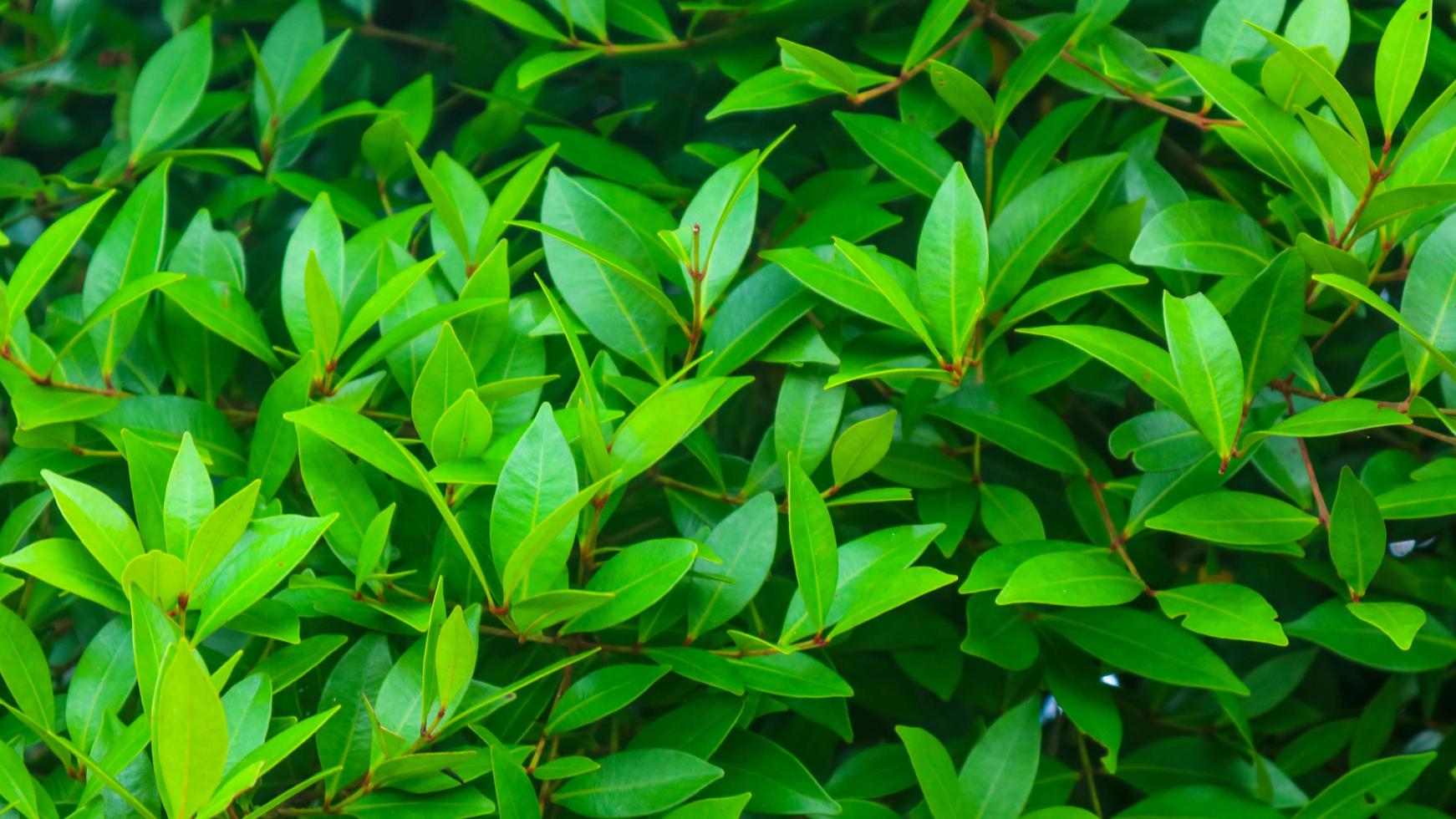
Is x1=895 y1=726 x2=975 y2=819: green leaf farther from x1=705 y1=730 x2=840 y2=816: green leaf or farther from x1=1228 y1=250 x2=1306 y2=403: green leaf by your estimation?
x1=1228 y1=250 x2=1306 y2=403: green leaf

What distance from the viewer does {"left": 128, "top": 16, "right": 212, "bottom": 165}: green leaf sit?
0.92 m

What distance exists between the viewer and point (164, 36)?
1328 millimetres

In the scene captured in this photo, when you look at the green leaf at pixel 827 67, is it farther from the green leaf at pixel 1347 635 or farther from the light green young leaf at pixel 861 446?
the green leaf at pixel 1347 635

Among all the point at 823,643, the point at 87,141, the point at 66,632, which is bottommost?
the point at 66,632

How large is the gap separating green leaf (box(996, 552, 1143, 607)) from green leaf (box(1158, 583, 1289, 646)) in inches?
1.0

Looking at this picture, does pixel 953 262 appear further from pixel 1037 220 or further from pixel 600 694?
pixel 600 694

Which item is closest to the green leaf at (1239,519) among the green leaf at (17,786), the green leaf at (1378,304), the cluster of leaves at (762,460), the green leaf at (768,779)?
the cluster of leaves at (762,460)

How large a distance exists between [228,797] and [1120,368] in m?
0.45

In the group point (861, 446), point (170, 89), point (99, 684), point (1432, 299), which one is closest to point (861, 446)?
point (861, 446)

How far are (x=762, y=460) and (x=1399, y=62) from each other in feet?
1.34

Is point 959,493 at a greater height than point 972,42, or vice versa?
point 972,42

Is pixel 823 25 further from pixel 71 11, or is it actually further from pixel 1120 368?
pixel 71 11

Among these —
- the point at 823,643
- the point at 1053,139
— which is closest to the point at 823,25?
the point at 1053,139

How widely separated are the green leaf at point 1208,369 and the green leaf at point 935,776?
0.72ft
